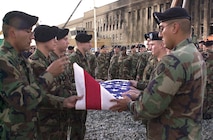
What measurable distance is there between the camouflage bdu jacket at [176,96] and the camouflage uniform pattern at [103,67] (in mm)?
11298

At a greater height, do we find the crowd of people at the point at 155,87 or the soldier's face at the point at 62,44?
the soldier's face at the point at 62,44

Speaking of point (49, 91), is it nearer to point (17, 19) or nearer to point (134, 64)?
point (17, 19)

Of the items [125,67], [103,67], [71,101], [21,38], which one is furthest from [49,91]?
[103,67]

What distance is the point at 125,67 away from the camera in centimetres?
1208

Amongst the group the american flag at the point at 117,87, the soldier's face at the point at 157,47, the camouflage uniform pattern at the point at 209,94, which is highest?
the soldier's face at the point at 157,47

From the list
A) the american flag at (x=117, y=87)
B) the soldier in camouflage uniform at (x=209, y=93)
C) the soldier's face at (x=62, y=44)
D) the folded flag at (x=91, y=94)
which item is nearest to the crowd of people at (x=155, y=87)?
the folded flag at (x=91, y=94)

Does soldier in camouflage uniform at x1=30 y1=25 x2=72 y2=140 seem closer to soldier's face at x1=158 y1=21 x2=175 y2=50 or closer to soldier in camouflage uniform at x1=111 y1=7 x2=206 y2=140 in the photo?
soldier in camouflage uniform at x1=111 y1=7 x2=206 y2=140

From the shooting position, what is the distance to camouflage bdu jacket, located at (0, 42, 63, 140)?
260cm

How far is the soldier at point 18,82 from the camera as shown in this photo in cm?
260

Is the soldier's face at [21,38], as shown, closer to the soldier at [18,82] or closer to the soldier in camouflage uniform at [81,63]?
the soldier at [18,82]

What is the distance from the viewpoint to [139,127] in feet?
22.0

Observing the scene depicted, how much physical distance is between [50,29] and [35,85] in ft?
4.57

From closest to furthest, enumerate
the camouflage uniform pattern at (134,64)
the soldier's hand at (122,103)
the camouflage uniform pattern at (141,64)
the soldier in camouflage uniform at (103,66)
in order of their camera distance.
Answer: the soldier's hand at (122,103), the camouflage uniform pattern at (141,64), the camouflage uniform pattern at (134,64), the soldier in camouflage uniform at (103,66)

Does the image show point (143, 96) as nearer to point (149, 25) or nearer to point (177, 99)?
point (177, 99)
